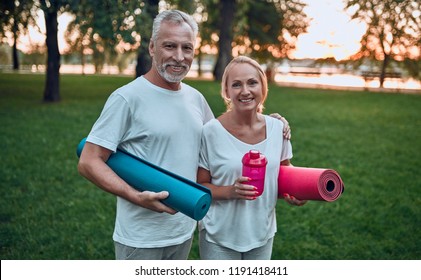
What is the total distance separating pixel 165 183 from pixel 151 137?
1.04 feet

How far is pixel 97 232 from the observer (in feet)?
15.0

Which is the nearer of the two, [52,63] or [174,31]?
[174,31]

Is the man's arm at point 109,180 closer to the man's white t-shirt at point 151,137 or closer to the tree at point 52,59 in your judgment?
the man's white t-shirt at point 151,137

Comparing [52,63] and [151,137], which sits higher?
[52,63]

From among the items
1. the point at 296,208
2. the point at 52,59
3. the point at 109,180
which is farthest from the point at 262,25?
the point at 109,180

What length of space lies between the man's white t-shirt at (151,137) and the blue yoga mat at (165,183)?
0.30 feet

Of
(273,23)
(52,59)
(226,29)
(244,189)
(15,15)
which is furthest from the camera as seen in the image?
(273,23)

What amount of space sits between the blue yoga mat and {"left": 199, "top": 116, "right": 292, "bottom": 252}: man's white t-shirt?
354mm

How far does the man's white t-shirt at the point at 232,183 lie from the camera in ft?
7.32

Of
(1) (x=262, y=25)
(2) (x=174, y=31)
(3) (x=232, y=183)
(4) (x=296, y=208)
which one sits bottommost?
(4) (x=296, y=208)

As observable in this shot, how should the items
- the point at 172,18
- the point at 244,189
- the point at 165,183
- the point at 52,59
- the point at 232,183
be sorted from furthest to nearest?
the point at 52,59, the point at 232,183, the point at 172,18, the point at 244,189, the point at 165,183

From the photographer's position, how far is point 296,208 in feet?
17.9

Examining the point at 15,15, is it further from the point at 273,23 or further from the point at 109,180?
the point at 273,23

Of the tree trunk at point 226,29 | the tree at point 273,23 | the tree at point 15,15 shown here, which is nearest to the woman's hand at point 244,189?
the tree at point 15,15
